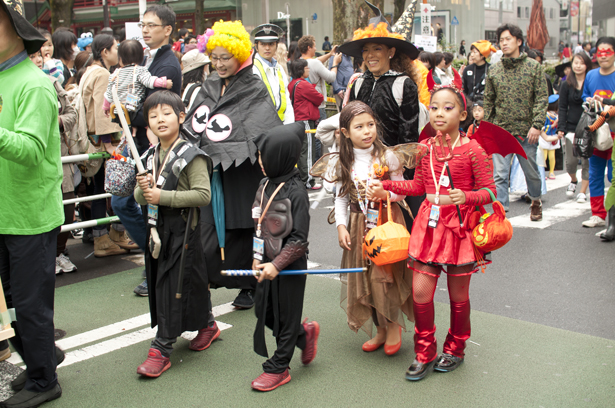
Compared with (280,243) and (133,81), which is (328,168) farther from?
(133,81)

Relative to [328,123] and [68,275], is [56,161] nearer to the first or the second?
[328,123]

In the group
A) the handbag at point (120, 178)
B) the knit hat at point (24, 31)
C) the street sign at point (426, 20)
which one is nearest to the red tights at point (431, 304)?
the handbag at point (120, 178)

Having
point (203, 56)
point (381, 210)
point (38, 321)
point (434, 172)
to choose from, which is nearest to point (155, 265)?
point (38, 321)

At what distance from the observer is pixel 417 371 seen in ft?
11.6

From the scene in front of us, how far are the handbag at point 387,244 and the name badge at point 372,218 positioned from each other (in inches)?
8.8

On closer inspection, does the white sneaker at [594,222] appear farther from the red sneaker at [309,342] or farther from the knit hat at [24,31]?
the knit hat at [24,31]

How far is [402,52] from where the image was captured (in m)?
4.30

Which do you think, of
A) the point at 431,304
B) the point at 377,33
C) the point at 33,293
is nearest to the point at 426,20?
the point at 377,33

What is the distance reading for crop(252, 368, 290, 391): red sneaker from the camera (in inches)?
137

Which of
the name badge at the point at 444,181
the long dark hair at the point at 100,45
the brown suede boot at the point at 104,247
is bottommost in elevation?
the brown suede boot at the point at 104,247

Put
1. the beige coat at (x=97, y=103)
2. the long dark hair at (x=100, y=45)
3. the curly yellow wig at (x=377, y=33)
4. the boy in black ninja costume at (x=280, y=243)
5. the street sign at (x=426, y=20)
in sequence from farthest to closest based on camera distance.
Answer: the street sign at (x=426, y=20)
the long dark hair at (x=100, y=45)
the beige coat at (x=97, y=103)
the curly yellow wig at (x=377, y=33)
the boy in black ninja costume at (x=280, y=243)

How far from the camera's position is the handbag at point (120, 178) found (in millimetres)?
3928

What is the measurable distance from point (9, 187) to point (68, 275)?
3016 millimetres

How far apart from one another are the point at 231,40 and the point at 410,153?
150 centimetres
